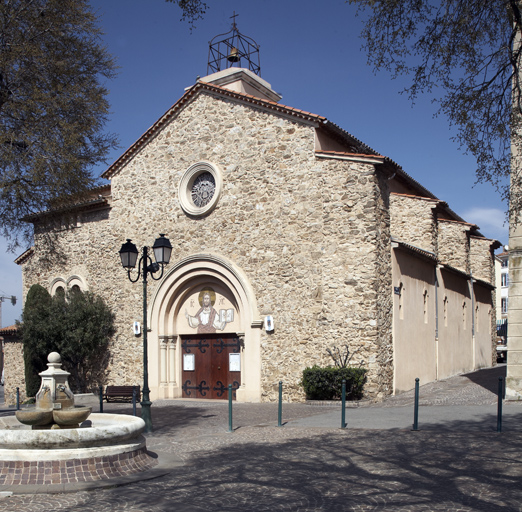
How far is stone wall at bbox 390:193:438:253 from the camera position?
2205 centimetres

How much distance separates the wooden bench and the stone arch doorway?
2.56 ft

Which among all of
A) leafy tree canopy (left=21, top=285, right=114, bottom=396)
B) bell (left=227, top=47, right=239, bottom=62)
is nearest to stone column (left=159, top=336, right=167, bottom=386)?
leafy tree canopy (left=21, top=285, right=114, bottom=396)

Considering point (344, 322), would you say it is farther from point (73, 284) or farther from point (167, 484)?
point (73, 284)

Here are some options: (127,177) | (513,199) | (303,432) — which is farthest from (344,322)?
(127,177)

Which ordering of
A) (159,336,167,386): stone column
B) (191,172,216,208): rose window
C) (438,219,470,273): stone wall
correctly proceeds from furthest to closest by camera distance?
(438,219,470,273): stone wall, (159,336,167,386): stone column, (191,172,216,208): rose window

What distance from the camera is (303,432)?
37.5ft

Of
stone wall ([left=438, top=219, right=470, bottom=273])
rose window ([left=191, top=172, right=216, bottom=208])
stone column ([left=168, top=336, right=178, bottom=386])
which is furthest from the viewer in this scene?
stone wall ([left=438, top=219, right=470, bottom=273])

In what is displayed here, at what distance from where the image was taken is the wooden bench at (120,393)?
20141mm

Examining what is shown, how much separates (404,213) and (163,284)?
31.8ft

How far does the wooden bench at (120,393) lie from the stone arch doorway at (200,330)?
780 millimetres

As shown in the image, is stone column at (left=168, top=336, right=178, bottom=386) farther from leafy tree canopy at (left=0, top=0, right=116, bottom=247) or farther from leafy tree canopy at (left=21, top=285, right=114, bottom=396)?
leafy tree canopy at (left=0, top=0, right=116, bottom=247)

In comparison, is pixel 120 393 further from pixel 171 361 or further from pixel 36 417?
pixel 36 417

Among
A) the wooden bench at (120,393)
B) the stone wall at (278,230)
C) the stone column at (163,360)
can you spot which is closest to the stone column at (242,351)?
the stone wall at (278,230)

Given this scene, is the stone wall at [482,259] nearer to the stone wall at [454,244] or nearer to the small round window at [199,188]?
the stone wall at [454,244]
